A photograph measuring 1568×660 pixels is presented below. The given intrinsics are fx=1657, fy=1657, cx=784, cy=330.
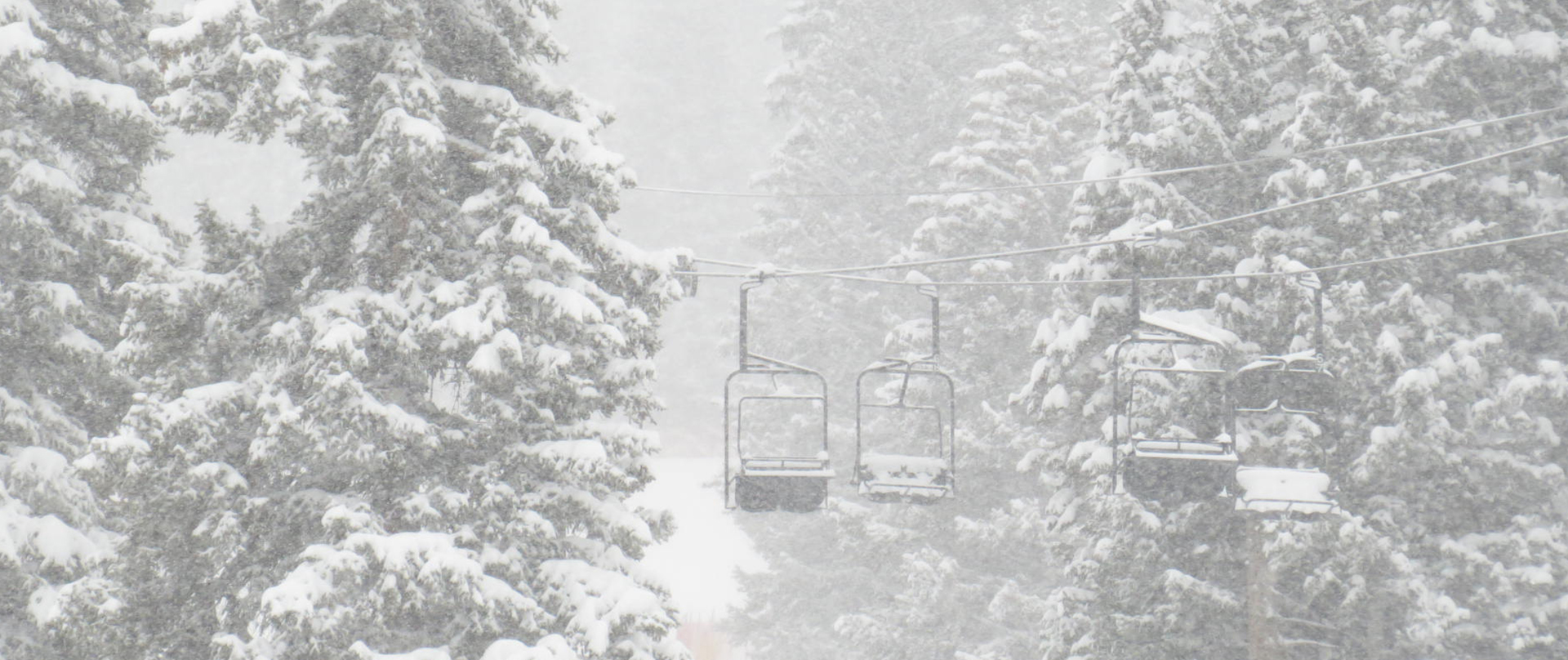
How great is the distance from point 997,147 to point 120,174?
51.2ft

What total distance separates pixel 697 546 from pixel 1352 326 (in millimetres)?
35954

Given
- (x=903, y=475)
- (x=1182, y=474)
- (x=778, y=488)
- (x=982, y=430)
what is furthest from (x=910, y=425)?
(x=1182, y=474)

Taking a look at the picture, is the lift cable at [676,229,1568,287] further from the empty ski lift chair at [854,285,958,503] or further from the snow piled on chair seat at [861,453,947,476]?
the snow piled on chair seat at [861,453,947,476]

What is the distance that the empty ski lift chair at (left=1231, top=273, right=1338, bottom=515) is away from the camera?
14.3 m

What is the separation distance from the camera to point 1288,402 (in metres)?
15.0

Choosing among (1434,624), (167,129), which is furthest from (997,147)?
(167,129)

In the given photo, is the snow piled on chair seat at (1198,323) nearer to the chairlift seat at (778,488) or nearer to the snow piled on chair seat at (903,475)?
the snow piled on chair seat at (903,475)

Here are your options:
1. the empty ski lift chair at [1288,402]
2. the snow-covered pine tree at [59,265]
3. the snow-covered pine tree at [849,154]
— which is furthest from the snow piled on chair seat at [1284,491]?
the snow-covered pine tree at [849,154]

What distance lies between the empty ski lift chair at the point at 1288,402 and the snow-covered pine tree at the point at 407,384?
525cm

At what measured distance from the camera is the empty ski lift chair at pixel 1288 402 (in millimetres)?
14273

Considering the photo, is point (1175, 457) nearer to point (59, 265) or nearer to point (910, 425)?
point (59, 265)

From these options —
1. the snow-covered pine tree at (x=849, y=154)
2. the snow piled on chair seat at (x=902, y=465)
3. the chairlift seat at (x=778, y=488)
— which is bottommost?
the chairlift seat at (x=778, y=488)

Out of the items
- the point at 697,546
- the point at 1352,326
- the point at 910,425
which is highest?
the point at 1352,326

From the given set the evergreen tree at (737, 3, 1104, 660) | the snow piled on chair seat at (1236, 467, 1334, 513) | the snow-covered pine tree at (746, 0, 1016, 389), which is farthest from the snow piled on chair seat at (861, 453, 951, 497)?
the snow-covered pine tree at (746, 0, 1016, 389)
